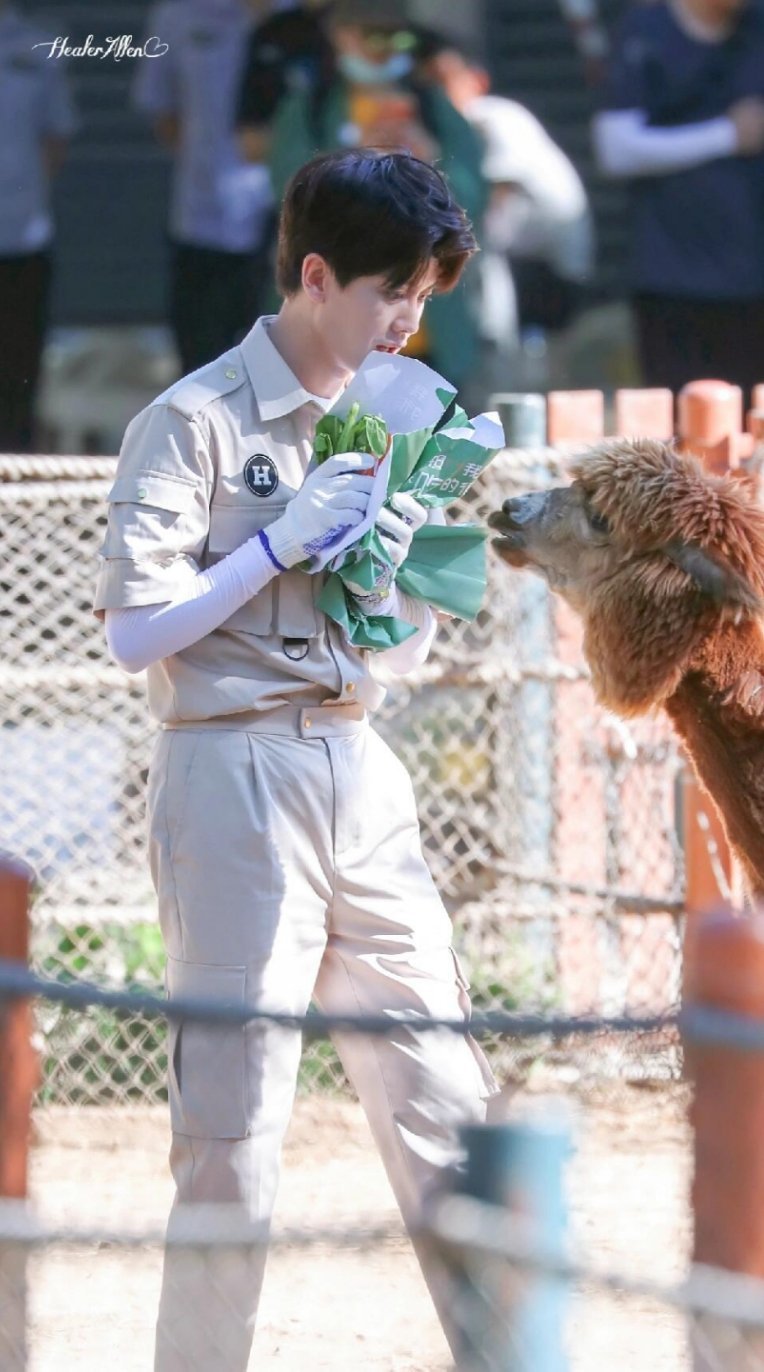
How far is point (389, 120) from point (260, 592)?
4.45 m

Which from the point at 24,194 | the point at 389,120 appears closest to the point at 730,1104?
the point at 389,120

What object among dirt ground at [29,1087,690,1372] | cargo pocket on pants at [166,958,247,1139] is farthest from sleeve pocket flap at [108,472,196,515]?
dirt ground at [29,1087,690,1372]

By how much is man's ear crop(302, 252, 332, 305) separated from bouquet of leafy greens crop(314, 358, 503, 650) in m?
0.18

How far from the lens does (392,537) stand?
9.11 ft

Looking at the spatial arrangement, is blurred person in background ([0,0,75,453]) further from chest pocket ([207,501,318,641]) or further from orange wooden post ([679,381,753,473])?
chest pocket ([207,501,318,641])

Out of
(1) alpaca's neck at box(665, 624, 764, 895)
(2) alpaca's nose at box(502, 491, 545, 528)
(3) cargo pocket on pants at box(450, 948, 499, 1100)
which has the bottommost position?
(3) cargo pocket on pants at box(450, 948, 499, 1100)

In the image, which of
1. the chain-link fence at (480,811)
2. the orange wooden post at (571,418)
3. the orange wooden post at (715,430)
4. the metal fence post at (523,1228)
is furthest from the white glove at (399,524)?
the orange wooden post at (571,418)

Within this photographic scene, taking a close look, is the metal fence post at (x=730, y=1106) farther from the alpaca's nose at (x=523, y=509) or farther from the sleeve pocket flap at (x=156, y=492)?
the alpaca's nose at (x=523, y=509)

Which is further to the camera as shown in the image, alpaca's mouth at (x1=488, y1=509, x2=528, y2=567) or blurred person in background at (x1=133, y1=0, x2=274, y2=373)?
blurred person in background at (x1=133, y1=0, x2=274, y2=373)

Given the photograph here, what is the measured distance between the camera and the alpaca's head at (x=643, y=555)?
2998mm

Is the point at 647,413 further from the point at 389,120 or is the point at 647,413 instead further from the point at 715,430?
the point at 389,120

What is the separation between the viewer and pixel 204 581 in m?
2.68

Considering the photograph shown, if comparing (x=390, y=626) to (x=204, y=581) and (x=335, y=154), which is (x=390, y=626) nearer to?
(x=204, y=581)

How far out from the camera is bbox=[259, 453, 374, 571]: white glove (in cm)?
263
